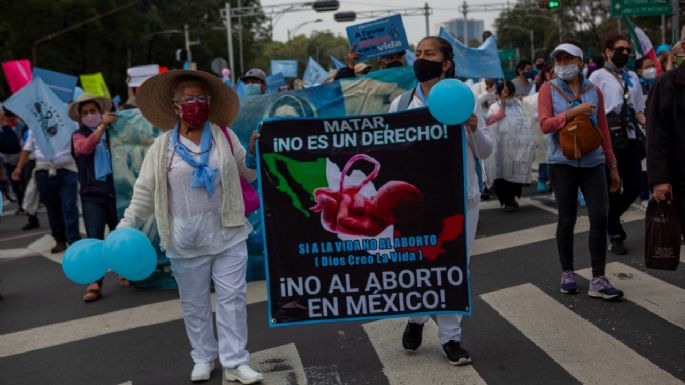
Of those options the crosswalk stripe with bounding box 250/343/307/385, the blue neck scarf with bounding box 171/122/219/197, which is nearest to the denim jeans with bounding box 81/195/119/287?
the crosswalk stripe with bounding box 250/343/307/385

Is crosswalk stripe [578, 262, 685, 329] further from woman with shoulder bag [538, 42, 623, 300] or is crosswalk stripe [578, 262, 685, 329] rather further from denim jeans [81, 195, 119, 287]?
denim jeans [81, 195, 119, 287]

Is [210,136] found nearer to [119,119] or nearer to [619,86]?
[119,119]

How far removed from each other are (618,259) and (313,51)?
121900mm

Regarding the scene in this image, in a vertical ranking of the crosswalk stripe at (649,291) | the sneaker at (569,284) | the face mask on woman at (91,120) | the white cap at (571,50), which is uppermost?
the white cap at (571,50)

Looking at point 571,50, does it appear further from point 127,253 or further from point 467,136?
point 127,253

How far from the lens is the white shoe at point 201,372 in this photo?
4.74 m

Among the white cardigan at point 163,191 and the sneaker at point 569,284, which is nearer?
the white cardigan at point 163,191

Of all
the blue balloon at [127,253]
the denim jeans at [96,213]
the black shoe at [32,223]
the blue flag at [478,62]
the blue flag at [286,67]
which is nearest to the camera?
the blue balloon at [127,253]

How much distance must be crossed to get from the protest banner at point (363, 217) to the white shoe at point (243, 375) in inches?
12.9

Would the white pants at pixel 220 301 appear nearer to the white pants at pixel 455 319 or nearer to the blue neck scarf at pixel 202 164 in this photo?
the blue neck scarf at pixel 202 164

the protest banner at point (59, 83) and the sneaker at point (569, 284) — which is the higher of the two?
the protest banner at point (59, 83)

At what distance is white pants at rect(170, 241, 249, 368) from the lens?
15.1 feet

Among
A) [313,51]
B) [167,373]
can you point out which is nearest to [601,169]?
[167,373]

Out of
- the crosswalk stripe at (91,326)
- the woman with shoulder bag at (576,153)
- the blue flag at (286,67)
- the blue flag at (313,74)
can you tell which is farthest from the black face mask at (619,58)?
the blue flag at (286,67)
